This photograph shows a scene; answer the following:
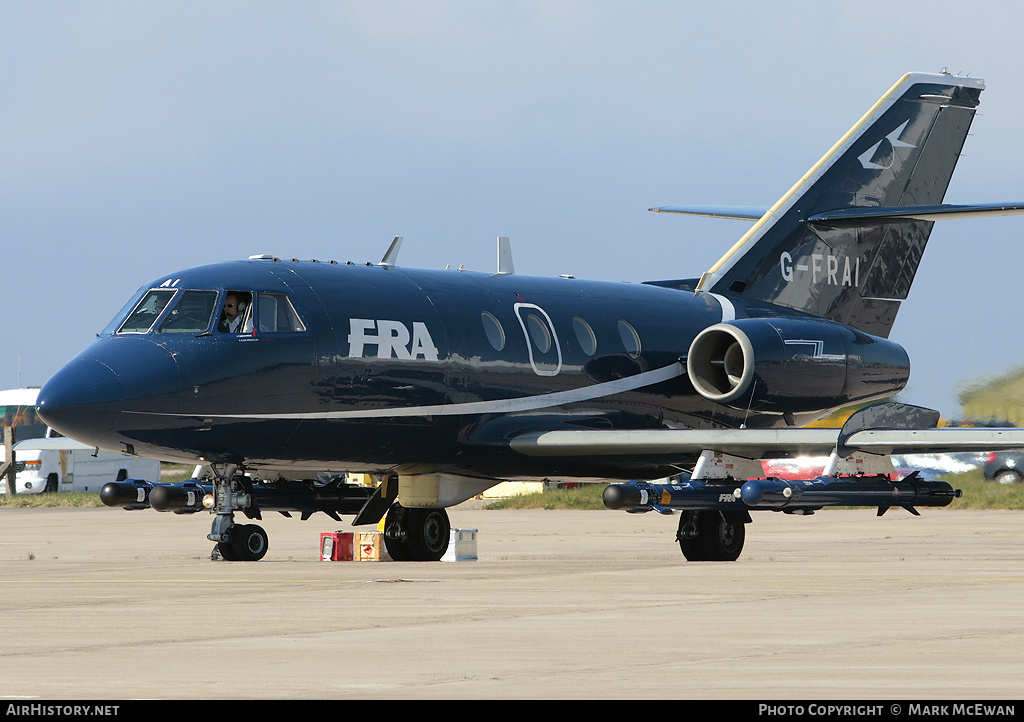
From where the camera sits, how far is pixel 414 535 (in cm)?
2194

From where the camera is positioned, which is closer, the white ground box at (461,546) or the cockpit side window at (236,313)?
the cockpit side window at (236,313)

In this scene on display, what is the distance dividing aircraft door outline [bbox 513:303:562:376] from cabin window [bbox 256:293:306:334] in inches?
153

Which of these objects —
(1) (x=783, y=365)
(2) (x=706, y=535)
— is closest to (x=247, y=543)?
(2) (x=706, y=535)

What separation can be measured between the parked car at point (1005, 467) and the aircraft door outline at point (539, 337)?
1133 inches

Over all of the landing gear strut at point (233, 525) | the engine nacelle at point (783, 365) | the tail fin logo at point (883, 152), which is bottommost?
the landing gear strut at point (233, 525)

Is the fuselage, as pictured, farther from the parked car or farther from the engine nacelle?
the parked car

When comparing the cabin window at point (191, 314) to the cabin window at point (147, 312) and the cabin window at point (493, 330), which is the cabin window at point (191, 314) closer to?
the cabin window at point (147, 312)

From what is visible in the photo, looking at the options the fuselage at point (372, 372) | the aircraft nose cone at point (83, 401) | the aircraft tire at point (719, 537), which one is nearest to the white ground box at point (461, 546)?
the fuselage at point (372, 372)

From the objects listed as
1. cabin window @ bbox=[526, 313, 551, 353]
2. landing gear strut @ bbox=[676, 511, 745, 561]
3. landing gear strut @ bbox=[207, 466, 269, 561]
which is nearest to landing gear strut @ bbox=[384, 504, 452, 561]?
landing gear strut @ bbox=[207, 466, 269, 561]

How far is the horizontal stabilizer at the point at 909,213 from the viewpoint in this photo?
2409 centimetres

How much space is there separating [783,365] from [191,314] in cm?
903

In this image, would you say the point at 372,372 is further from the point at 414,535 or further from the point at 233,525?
the point at 414,535

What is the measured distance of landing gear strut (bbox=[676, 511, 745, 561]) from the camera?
22.3 m

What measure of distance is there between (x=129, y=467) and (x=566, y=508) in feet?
85.3
